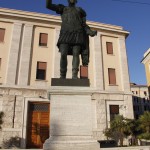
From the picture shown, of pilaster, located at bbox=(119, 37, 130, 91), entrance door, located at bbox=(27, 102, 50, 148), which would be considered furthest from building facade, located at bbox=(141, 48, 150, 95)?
entrance door, located at bbox=(27, 102, 50, 148)

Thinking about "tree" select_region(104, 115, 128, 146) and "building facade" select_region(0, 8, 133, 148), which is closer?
"tree" select_region(104, 115, 128, 146)

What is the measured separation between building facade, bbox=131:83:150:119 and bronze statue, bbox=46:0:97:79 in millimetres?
54353

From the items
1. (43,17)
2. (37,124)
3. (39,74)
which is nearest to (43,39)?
(43,17)

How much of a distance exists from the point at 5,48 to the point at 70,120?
1578cm

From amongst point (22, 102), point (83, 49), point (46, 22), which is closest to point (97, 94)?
point (22, 102)

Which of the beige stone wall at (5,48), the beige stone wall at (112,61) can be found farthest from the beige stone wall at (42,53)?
the beige stone wall at (112,61)

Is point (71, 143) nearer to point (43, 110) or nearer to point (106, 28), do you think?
point (43, 110)

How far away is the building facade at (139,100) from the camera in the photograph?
57.3m

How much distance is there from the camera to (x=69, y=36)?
556 cm

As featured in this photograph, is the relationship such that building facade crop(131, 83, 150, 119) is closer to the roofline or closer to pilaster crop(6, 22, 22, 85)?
the roofline

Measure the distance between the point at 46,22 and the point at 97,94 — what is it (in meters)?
8.62

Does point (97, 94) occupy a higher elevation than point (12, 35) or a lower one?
lower

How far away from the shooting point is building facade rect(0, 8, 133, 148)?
55.9ft

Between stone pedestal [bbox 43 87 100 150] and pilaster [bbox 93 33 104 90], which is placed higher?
pilaster [bbox 93 33 104 90]
